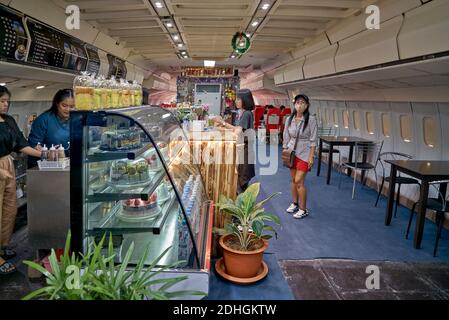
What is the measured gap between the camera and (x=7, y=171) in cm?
339

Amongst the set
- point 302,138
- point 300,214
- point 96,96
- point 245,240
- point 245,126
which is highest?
point 96,96

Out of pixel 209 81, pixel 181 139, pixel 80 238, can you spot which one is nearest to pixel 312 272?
pixel 181 139

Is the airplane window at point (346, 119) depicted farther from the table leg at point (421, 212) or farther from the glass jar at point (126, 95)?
the glass jar at point (126, 95)

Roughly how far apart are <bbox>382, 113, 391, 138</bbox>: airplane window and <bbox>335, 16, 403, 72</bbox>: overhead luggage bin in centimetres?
191

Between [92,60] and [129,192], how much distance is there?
460cm

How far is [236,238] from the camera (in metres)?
3.23

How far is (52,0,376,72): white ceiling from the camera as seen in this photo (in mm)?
4445

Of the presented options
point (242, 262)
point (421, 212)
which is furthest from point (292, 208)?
point (242, 262)

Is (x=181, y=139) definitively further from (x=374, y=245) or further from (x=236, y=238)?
(x=374, y=245)

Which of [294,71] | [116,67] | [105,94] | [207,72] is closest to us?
[105,94]

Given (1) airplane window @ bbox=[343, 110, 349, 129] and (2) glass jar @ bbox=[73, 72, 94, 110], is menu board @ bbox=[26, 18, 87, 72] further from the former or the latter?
(1) airplane window @ bbox=[343, 110, 349, 129]

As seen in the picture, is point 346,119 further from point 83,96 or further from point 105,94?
point 83,96

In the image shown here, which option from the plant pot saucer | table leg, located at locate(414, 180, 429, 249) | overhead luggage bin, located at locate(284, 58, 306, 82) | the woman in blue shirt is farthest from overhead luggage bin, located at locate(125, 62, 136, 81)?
table leg, located at locate(414, 180, 429, 249)

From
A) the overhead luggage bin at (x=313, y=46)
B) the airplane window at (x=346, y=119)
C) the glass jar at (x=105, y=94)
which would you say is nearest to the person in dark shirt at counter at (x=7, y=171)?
the glass jar at (x=105, y=94)
